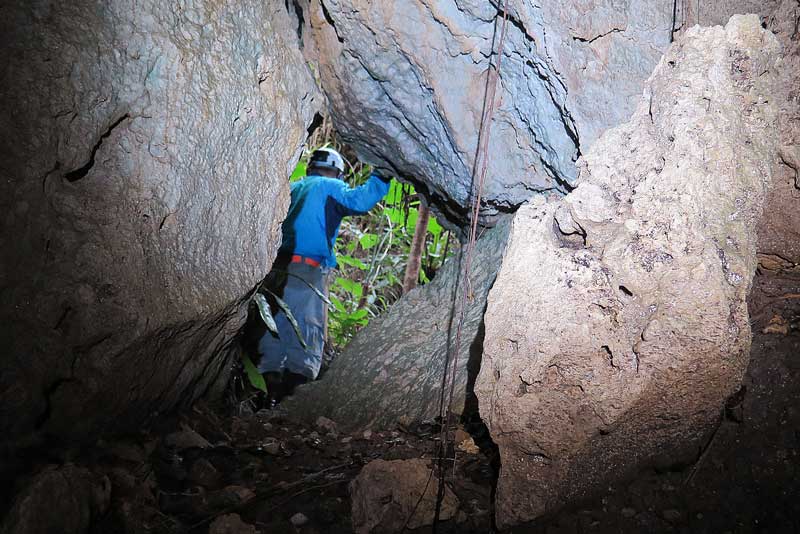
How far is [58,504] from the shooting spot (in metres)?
1.53

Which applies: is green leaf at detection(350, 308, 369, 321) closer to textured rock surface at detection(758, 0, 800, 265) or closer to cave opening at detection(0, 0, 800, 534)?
cave opening at detection(0, 0, 800, 534)

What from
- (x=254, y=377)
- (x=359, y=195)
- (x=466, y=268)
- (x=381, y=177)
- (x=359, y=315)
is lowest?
(x=254, y=377)

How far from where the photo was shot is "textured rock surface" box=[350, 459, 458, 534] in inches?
65.4

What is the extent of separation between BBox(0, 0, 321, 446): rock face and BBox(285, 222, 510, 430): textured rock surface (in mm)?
884

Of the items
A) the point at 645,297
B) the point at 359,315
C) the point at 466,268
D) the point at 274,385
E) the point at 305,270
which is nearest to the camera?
the point at 645,297

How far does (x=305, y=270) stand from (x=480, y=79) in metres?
3.16

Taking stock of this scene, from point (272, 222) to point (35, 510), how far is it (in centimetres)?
160

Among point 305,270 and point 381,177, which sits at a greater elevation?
point 381,177

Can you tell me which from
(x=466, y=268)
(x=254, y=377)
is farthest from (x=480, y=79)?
(x=254, y=377)

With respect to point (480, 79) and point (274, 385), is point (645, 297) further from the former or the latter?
point (274, 385)

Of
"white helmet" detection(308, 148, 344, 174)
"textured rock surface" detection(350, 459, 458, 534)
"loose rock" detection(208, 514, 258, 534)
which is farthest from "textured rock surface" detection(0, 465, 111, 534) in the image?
"white helmet" detection(308, 148, 344, 174)

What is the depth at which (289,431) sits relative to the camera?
2844mm

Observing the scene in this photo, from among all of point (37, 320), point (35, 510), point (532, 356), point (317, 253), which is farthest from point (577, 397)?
point (317, 253)

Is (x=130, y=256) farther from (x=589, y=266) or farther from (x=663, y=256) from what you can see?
(x=663, y=256)
